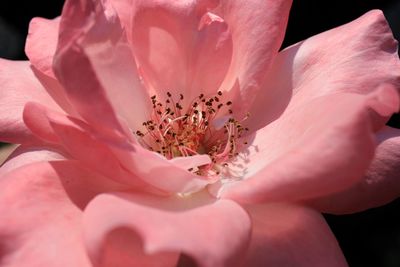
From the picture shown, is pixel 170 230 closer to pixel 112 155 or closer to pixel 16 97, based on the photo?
pixel 112 155

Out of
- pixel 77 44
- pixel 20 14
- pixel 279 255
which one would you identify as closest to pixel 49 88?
pixel 77 44

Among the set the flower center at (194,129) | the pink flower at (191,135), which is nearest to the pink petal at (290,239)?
the pink flower at (191,135)

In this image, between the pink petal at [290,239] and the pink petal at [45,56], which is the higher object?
the pink petal at [45,56]

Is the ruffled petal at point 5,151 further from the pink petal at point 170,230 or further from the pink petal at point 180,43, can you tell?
the pink petal at point 170,230

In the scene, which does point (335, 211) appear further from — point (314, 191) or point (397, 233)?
point (397, 233)

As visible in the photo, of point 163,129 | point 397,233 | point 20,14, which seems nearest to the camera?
point 163,129

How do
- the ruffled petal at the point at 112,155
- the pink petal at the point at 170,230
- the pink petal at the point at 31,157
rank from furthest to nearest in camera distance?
the pink petal at the point at 31,157, the ruffled petal at the point at 112,155, the pink petal at the point at 170,230
